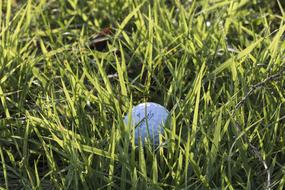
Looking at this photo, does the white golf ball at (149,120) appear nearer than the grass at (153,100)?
No

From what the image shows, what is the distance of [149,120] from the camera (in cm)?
188

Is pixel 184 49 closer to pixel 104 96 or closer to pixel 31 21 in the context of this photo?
pixel 104 96

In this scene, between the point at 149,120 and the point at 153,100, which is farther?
the point at 153,100

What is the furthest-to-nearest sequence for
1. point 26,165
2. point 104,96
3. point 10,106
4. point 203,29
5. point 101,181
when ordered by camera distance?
point 203,29 < point 10,106 < point 104,96 < point 26,165 < point 101,181

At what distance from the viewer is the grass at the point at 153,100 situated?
172cm

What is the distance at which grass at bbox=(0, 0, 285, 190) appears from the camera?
5.63 feet

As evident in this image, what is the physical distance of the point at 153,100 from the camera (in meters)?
2.19

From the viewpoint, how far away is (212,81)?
2.22 metres

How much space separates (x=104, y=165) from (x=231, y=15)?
43.4 inches

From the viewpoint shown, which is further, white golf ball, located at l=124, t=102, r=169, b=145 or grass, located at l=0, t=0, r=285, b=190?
white golf ball, located at l=124, t=102, r=169, b=145

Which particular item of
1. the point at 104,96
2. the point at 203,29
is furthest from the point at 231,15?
the point at 104,96

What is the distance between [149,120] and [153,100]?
319mm

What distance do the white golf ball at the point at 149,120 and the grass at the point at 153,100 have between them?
0.04 metres

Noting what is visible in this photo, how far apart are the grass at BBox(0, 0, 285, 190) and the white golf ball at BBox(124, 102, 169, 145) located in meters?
0.04
